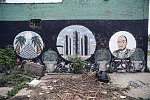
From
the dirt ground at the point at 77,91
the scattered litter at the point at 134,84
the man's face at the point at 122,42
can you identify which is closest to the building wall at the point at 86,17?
the man's face at the point at 122,42

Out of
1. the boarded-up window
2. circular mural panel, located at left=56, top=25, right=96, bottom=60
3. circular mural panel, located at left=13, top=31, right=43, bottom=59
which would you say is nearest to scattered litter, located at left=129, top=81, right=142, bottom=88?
circular mural panel, located at left=56, top=25, right=96, bottom=60

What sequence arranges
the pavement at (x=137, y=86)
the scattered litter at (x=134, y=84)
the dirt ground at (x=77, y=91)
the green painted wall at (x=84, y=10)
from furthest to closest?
the green painted wall at (x=84, y=10) < the scattered litter at (x=134, y=84) < the pavement at (x=137, y=86) < the dirt ground at (x=77, y=91)

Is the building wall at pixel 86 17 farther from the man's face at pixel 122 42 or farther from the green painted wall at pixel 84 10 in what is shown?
the man's face at pixel 122 42

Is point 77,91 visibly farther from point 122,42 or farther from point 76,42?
point 122,42

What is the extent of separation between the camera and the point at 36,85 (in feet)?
18.5

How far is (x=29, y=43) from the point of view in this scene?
797 centimetres

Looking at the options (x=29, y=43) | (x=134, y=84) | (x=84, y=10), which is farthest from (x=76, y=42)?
(x=134, y=84)

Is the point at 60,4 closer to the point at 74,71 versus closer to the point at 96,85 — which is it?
the point at 74,71

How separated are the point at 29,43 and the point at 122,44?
255 inches

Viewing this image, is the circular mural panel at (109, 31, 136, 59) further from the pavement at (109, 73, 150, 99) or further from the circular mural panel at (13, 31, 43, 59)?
the circular mural panel at (13, 31, 43, 59)

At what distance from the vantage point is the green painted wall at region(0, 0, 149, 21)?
25.3ft

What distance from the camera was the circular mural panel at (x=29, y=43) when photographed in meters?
7.98

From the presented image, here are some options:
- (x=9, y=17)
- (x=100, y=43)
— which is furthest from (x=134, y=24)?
(x=9, y=17)

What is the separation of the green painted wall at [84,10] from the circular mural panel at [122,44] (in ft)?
3.78
